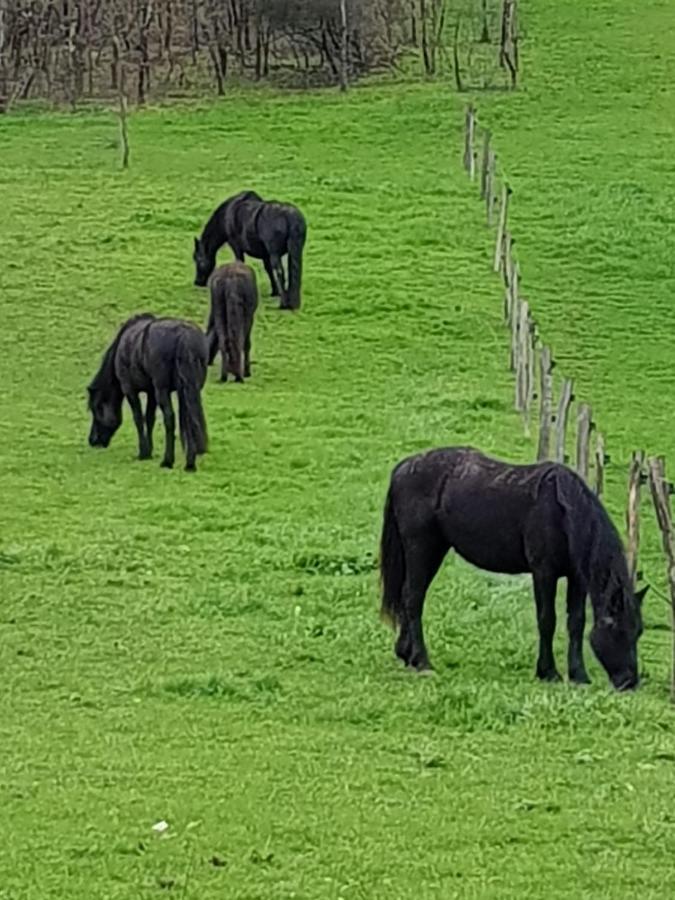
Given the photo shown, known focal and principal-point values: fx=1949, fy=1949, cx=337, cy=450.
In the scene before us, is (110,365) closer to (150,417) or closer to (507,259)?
(150,417)

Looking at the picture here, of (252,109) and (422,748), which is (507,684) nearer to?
(422,748)

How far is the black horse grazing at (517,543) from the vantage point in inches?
477

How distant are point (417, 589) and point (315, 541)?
4.45 meters

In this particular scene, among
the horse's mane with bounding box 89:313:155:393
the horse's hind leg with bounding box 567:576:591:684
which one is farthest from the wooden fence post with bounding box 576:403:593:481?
the horse's mane with bounding box 89:313:155:393

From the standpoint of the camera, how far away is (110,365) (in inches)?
837

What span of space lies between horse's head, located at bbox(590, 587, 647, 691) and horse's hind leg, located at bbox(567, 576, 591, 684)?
0.15 metres

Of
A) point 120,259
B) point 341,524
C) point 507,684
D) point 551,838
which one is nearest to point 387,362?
point 120,259

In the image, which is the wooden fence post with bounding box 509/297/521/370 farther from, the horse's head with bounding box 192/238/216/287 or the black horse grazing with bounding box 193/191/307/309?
the horse's head with bounding box 192/238/216/287

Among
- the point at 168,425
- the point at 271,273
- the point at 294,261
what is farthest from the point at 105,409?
the point at 271,273

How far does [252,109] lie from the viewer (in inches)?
1852

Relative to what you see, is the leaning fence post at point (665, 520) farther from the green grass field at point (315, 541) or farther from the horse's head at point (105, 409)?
the horse's head at point (105, 409)

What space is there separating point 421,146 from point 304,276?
39.0 ft

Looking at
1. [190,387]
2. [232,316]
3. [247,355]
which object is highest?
[190,387]

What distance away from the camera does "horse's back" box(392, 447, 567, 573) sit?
40.3ft
